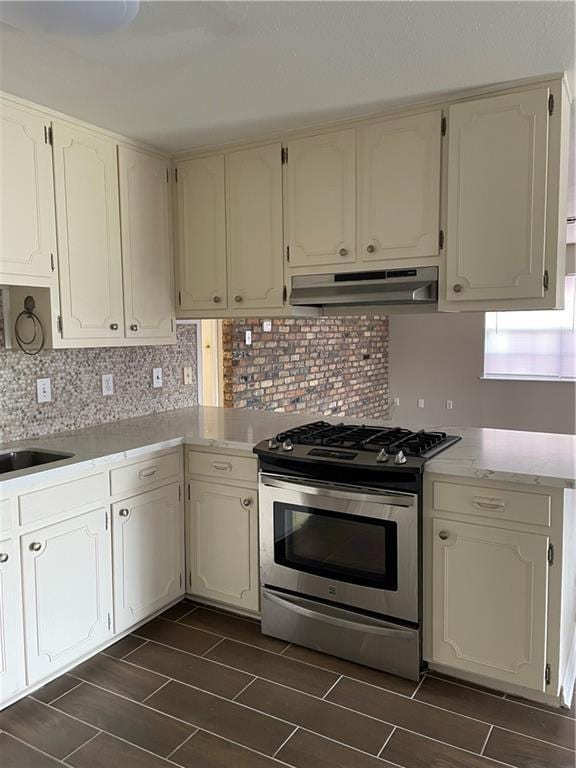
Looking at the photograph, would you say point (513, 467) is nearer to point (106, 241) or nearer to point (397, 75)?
point (397, 75)

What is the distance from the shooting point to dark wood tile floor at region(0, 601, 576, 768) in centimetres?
192

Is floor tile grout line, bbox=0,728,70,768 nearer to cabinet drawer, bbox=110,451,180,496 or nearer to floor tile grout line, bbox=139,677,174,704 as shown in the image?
floor tile grout line, bbox=139,677,174,704

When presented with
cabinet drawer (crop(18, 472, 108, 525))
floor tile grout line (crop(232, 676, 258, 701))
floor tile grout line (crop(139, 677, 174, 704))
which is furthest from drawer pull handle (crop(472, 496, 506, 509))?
cabinet drawer (crop(18, 472, 108, 525))

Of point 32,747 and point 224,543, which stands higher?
point 224,543

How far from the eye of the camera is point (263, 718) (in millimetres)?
2113

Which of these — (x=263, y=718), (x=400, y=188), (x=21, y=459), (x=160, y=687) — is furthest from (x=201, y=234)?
(x=263, y=718)

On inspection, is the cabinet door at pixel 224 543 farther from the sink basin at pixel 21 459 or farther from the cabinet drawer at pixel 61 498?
the sink basin at pixel 21 459

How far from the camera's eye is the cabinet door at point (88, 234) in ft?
8.80

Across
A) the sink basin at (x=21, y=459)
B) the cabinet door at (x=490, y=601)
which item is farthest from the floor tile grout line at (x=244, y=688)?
the sink basin at (x=21, y=459)

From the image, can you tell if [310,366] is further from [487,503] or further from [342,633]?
[487,503]

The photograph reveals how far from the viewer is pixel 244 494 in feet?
9.05

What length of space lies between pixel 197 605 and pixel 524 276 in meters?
2.21

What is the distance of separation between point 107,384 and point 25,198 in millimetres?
1066

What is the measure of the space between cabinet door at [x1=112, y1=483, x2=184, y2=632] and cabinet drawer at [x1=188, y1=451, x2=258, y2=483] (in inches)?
5.9
